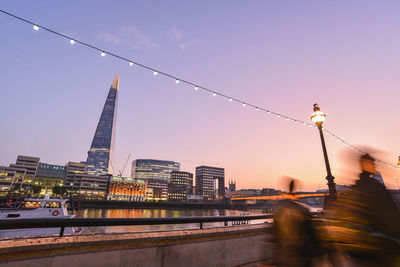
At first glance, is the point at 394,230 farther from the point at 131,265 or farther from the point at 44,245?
the point at 44,245

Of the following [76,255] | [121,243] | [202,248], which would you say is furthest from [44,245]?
[202,248]

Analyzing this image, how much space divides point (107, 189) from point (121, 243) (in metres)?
156

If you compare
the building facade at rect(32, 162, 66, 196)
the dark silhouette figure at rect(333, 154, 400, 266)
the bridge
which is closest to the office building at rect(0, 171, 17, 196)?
the building facade at rect(32, 162, 66, 196)

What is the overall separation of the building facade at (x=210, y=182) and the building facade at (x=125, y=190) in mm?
56137

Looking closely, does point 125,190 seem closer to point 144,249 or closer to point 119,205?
point 119,205

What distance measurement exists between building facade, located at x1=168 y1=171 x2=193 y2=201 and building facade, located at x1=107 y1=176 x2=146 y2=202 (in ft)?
85.5

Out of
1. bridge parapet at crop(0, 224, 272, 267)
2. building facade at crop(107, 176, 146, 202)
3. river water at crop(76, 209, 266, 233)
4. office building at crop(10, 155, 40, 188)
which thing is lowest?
river water at crop(76, 209, 266, 233)

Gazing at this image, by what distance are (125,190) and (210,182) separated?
7906 centimetres

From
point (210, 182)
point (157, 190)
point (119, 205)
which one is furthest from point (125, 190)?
point (210, 182)

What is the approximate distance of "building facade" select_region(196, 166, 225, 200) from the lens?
181 metres

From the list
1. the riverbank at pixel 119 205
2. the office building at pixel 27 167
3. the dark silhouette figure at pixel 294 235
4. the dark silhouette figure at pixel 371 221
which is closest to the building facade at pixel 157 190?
the riverbank at pixel 119 205

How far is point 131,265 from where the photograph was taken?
288 cm

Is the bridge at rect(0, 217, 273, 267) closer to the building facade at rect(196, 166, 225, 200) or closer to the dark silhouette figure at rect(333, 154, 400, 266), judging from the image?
the dark silhouette figure at rect(333, 154, 400, 266)

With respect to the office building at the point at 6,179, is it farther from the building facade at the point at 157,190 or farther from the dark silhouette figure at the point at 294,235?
the dark silhouette figure at the point at 294,235
